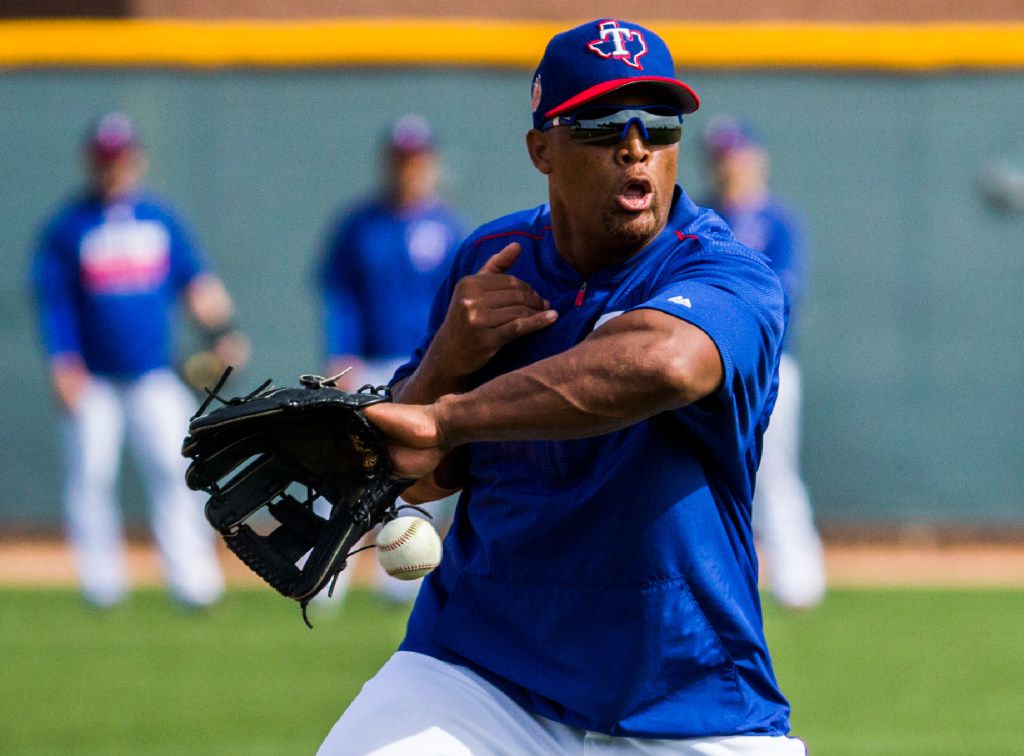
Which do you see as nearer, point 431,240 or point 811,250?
point 431,240

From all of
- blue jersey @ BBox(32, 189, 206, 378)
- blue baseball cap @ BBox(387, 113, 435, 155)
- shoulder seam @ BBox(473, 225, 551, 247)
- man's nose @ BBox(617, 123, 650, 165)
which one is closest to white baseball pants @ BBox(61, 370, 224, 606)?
blue jersey @ BBox(32, 189, 206, 378)

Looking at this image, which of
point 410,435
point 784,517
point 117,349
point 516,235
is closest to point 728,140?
point 784,517

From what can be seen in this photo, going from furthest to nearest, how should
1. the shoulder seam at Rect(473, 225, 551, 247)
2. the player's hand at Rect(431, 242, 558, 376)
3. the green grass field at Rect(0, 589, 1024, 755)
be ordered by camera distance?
1. the green grass field at Rect(0, 589, 1024, 755)
2. the shoulder seam at Rect(473, 225, 551, 247)
3. the player's hand at Rect(431, 242, 558, 376)

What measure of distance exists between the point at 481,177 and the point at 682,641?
9752 mm

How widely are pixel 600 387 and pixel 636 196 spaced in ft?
1.82

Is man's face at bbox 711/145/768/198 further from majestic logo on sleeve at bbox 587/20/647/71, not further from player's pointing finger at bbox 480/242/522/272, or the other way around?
majestic logo on sleeve at bbox 587/20/647/71

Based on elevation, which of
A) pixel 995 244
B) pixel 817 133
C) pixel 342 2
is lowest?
pixel 995 244

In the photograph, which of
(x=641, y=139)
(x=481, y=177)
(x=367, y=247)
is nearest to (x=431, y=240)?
(x=367, y=247)

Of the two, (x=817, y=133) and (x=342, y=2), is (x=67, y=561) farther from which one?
(x=817, y=133)

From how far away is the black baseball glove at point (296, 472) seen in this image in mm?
2977

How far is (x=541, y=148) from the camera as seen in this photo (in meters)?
3.43

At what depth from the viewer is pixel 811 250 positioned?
12578 millimetres

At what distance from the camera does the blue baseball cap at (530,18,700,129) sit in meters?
3.16

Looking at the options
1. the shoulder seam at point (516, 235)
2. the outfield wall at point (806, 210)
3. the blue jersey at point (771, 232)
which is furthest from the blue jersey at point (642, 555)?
the outfield wall at point (806, 210)
